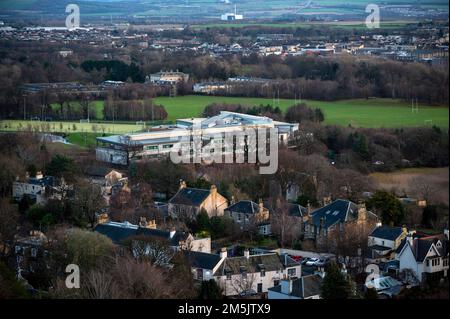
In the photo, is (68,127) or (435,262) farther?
(68,127)

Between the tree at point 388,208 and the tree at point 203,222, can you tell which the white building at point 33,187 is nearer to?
the tree at point 203,222

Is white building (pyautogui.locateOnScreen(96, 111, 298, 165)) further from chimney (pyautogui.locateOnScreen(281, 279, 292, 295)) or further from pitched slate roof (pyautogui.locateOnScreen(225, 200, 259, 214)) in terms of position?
chimney (pyautogui.locateOnScreen(281, 279, 292, 295))

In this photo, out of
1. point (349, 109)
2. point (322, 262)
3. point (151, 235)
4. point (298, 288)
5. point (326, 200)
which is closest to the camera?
point (298, 288)

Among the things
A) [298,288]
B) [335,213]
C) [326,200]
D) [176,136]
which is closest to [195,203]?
[326,200]

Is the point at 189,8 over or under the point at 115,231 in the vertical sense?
over

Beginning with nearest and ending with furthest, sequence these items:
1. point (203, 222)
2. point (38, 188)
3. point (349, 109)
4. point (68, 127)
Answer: point (203, 222) → point (38, 188) → point (68, 127) → point (349, 109)

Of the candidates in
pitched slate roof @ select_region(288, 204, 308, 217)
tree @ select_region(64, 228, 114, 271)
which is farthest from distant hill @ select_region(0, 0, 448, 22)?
tree @ select_region(64, 228, 114, 271)

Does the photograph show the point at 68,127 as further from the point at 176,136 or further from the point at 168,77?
the point at 168,77
